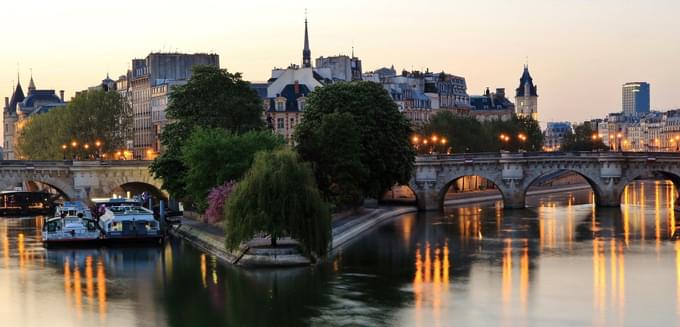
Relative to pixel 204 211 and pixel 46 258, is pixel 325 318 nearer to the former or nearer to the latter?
pixel 46 258

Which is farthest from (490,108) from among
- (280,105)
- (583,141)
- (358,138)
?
(358,138)

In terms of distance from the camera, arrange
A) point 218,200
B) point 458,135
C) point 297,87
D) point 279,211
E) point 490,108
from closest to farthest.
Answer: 1. point 279,211
2. point 218,200
3. point 458,135
4. point 297,87
5. point 490,108

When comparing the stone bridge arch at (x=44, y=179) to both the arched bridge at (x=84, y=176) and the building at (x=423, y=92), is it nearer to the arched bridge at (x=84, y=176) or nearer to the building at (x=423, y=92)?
the arched bridge at (x=84, y=176)

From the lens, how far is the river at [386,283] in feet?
141

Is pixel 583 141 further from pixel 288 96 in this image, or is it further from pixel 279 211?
pixel 279 211

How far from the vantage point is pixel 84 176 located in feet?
301

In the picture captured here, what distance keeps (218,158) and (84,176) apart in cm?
2575

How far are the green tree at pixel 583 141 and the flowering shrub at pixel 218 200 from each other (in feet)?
308

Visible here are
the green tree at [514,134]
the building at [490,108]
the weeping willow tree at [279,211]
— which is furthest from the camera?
the building at [490,108]

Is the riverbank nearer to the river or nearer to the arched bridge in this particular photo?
the river

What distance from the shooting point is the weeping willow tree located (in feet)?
176

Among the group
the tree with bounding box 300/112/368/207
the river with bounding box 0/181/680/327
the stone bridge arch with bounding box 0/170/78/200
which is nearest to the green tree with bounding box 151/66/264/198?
the tree with bounding box 300/112/368/207

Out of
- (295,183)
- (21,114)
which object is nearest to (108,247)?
(295,183)

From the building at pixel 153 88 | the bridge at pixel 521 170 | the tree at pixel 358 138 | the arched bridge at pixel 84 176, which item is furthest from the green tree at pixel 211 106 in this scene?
the building at pixel 153 88
